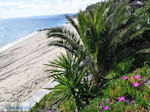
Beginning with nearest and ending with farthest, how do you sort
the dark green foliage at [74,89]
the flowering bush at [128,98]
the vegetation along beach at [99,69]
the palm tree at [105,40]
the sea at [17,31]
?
the flowering bush at [128,98]
the vegetation along beach at [99,69]
the dark green foliage at [74,89]
the palm tree at [105,40]
the sea at [17,31]

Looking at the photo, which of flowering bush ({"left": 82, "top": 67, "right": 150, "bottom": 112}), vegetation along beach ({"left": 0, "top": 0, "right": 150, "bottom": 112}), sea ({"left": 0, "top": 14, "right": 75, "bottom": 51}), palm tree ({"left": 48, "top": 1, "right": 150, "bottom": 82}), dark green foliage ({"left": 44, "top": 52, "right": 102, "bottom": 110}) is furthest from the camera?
sea ({"left": 0, "top": 14, "right": 75, "bottom": 51})

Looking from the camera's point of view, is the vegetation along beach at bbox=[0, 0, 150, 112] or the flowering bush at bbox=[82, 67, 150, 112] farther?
the vegetation along beach at bbox=[0, 0, 150, 112]

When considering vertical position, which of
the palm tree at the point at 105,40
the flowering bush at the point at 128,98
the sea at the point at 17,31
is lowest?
the flowering bush at the point at 128,98

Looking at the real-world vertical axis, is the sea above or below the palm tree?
above

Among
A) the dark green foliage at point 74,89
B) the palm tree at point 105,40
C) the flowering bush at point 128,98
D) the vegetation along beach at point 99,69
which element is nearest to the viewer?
the flowering bush at point 128,98

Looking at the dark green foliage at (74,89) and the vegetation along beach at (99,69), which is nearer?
the vegetation along beach at (99,69)

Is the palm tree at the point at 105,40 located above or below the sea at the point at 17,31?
below

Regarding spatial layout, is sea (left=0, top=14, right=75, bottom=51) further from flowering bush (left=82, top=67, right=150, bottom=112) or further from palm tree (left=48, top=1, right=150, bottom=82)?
flowering bush (left=82, top=67, right=150, bottom=112)

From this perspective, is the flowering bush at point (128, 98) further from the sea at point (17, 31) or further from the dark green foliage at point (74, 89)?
the sea at point (17, 31)

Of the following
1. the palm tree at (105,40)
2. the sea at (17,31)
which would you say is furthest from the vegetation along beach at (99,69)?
the sea at (17,31)

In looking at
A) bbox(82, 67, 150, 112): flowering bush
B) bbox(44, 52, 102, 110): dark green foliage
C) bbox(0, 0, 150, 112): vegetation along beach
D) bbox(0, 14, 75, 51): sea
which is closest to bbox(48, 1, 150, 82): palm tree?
bbox(0, 0, 150, 112): vegetation along beach

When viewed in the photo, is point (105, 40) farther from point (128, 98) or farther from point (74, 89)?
point (128, 98)

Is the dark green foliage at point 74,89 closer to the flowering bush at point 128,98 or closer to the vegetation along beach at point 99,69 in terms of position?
the vegetation along beach at point 99,69

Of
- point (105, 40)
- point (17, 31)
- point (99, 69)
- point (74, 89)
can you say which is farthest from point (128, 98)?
point (17, 31)
